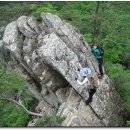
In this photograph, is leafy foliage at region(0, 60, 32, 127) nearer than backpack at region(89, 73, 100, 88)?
No

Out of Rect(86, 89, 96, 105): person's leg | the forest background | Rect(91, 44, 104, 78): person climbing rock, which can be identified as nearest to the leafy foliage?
the forest background

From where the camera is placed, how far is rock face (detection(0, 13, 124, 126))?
1917cm

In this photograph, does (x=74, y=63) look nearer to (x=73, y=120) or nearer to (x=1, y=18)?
(x=73, y=120)

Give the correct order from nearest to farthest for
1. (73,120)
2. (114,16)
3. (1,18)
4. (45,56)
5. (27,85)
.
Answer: (73,120) → (45,56) → (27,85) → (114,16) → (1,18)

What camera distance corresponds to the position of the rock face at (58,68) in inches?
755

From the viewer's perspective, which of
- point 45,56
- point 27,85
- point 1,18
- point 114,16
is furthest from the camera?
point 1,18

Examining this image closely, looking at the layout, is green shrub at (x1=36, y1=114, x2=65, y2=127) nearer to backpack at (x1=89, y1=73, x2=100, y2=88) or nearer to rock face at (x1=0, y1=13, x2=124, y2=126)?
rock face at (x1=0, y1=13, x2=124, y2=126)

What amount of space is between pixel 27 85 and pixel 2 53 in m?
2.89

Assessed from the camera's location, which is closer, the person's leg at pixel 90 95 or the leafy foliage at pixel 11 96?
the person's leg at pixel 90 95

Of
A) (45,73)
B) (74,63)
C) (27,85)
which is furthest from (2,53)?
(74,63)

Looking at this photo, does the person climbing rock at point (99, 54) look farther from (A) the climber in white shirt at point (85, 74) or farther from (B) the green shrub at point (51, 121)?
(B) the green shrub at point (51, 121)

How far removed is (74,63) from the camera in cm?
1948

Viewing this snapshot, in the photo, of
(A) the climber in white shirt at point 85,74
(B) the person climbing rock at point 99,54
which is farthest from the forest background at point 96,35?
(A) the climber in white shirt at point 85,74

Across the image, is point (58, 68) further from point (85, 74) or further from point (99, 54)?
point (99, 54)
